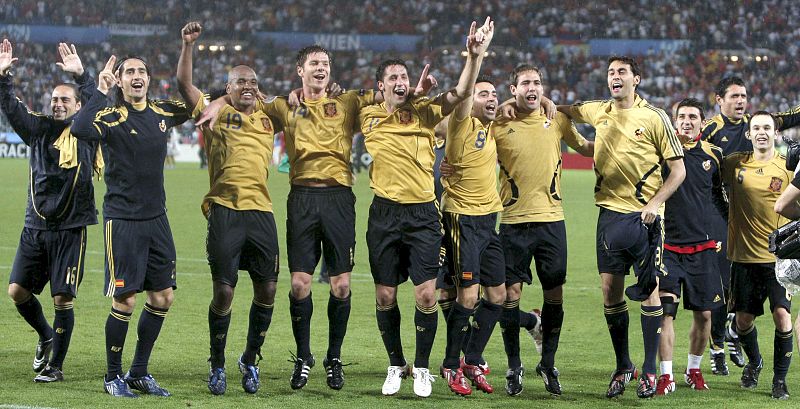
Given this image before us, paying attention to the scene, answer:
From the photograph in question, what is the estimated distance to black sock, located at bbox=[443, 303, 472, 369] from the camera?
24.8 feet

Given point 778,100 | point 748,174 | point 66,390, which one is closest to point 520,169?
point 748,174

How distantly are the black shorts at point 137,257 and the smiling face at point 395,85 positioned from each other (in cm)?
173

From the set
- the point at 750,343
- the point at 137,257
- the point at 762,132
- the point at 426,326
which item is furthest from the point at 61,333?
the point at 762,132

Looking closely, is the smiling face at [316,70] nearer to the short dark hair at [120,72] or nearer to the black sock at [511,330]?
the short dark hair at [120,72]

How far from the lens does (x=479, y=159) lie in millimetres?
7758

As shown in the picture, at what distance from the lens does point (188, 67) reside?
24.7 feet

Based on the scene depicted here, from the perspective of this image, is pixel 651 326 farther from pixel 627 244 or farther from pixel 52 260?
pixel 52 260

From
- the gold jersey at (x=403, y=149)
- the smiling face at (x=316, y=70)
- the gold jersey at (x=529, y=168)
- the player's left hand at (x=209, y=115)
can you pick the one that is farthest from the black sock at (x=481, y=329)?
the player's left hand at (x=209, y=115)

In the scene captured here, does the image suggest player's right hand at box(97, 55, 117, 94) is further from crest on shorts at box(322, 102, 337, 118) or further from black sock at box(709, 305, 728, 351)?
black sock at box(709, 305, 728, 351)

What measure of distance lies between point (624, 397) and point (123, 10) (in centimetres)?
4325

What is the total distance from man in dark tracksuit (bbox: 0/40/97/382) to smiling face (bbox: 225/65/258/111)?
96cm

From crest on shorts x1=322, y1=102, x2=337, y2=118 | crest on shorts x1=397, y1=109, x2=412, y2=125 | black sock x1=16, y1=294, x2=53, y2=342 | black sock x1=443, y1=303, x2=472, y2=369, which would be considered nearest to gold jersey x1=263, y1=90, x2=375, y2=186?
crest on shorts x1=322, y1=102, x2=337, y2=118

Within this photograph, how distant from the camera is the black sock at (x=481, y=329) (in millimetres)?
7719

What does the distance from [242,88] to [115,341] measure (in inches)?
73.0
